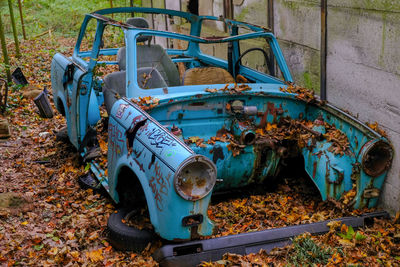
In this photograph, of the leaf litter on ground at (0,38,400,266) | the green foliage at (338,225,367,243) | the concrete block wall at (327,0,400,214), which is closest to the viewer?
the leaf litter on ground at (0,38,400,266)

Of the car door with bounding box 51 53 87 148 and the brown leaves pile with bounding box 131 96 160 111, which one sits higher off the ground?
the brown leaves pile with bounding box 131 96 160 111

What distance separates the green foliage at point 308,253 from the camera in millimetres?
3783

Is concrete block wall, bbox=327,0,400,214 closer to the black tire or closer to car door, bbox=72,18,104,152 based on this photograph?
the black tire

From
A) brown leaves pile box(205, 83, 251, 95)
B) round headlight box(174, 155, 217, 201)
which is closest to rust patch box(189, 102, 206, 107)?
brown leaves pile box(205, 83, 251, 95)

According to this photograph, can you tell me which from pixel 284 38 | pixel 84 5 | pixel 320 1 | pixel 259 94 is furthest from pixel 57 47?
pixel 259 94

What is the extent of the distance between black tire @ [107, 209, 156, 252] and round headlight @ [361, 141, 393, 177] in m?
2.08

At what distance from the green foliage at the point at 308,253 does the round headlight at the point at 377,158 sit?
939 mm

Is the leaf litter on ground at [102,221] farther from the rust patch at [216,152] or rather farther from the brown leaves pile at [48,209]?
the rust patch at [216,152]

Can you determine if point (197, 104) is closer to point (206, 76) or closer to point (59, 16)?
point (206, 76)

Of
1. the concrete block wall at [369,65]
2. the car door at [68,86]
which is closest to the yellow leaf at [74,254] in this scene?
the car door at [68,86]

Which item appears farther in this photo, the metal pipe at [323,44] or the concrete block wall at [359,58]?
the metal pipe at [323,44]

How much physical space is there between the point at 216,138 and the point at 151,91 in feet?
2.72

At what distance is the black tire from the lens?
3.99m

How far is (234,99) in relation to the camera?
4.75 m
